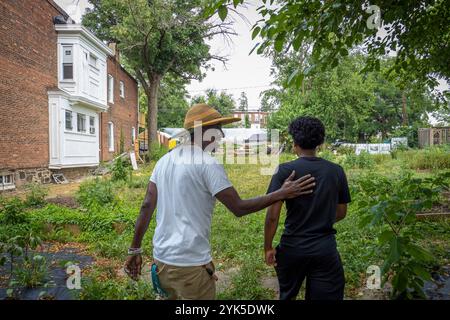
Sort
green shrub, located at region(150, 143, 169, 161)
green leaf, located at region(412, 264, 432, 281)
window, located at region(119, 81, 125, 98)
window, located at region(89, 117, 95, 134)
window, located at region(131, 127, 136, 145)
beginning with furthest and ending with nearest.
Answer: window, located at region(131, 127, 136, 145) → window, located at region(119, 81, 125, 98) → green shrub, located at region(150, 143, 169, 161) → window, located at region(89, 117, 95, 134) → green leaf, located at region(412, 264, 432, 281)

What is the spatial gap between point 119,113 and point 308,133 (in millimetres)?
23913

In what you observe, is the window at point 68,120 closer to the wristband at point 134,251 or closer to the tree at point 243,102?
the wristband at point 134,251

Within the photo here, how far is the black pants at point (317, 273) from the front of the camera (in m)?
2.51

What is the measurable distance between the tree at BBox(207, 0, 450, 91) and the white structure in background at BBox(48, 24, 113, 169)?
1336 cm

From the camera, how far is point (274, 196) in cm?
250

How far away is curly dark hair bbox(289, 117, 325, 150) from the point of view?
2.63 meters

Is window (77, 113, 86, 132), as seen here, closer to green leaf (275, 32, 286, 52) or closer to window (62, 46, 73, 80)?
window (62, 46, 73, 80)

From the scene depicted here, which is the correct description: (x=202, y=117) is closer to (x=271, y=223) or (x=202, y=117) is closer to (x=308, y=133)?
(x=308, y=133)

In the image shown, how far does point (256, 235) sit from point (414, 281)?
14.2 ft

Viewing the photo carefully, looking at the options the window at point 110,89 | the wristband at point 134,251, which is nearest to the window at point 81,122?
the window at point 110,89

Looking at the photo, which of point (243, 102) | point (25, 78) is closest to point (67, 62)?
point (25, 78)

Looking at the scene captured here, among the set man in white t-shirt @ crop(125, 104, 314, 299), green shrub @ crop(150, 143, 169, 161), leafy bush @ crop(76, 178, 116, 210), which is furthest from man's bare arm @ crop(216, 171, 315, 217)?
green shrub @ crop(150, 143, 169, 161)

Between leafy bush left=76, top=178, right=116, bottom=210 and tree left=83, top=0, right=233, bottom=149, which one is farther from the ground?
tree left=83, top=0, right=233, bottom=149

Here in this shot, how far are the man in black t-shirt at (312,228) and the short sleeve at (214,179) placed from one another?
42 cm
